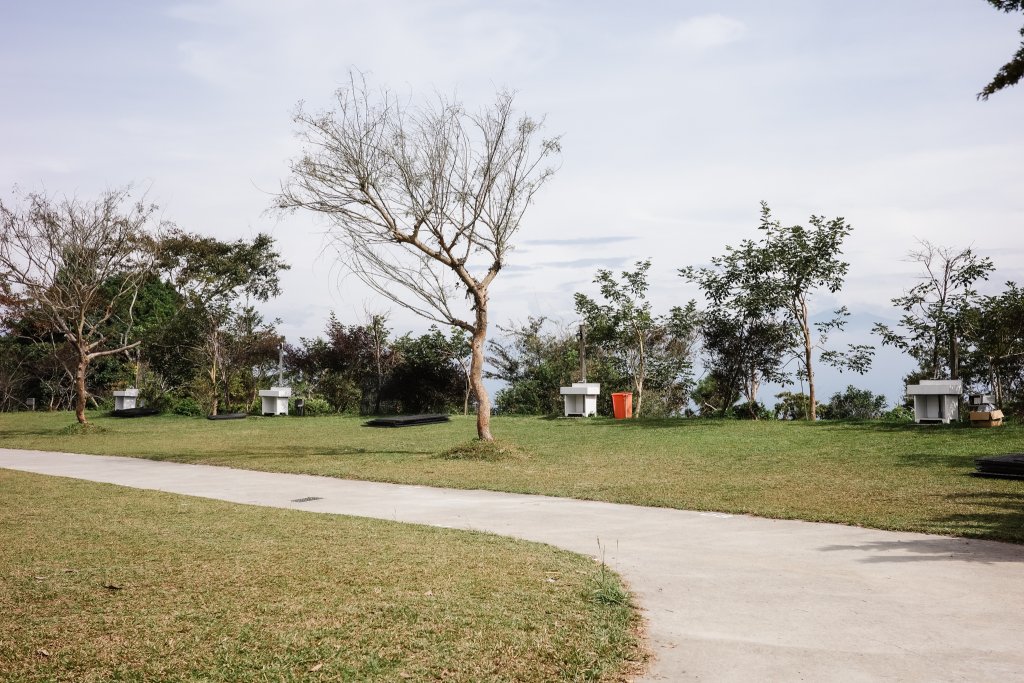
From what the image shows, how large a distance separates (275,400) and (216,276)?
18.5ft

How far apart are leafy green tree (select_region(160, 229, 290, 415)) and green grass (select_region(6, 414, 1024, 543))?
5779 mm

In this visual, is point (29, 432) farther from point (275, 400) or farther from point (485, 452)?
point (485, 452)

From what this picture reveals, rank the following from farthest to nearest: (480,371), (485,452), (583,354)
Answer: (583,354) → (480,371) → (485,452)

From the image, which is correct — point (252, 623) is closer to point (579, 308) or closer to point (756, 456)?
point (756, 456)

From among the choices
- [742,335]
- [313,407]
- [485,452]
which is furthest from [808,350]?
[313,407]

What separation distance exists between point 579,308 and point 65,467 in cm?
1330

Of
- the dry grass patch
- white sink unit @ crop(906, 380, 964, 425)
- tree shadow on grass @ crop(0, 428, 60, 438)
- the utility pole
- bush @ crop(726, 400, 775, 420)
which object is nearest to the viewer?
the dry grass patch

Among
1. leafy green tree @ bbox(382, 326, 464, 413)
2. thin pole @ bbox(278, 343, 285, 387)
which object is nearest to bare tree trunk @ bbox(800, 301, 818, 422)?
leafy green tree @ bbox(382, 326, 464, 413)

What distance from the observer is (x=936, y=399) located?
1402 cm

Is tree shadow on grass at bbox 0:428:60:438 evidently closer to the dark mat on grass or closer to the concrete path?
the dark mat on grass

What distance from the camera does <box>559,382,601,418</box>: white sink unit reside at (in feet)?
62.8

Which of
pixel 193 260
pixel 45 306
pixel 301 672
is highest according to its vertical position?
pixel 193 260

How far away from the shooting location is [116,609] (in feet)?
13.7

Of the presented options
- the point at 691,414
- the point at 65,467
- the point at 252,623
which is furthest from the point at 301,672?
the point at 691,414
